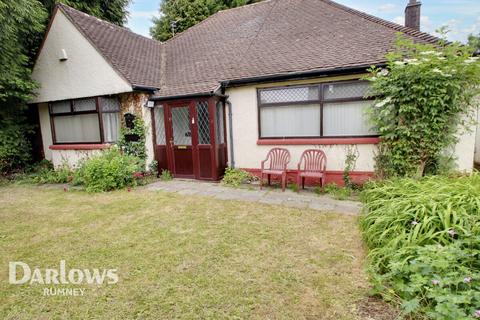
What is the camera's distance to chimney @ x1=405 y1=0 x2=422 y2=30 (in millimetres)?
7332

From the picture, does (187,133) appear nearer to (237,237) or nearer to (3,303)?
(237,237)

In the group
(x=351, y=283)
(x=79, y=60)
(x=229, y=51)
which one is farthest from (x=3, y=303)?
(x=229, y=51)

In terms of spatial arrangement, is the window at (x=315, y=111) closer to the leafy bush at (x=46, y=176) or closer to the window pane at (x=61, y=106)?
the leafy bush at (x=46, y=176)

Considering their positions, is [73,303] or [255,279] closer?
[73,303]

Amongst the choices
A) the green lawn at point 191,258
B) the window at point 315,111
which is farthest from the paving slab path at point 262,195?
the window at point 315,111

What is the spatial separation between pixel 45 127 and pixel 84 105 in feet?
9.37

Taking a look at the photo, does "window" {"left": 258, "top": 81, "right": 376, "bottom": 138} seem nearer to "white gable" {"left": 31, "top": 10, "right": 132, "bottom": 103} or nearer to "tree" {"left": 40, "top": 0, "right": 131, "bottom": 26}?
"white gable" {"left": 31, "top": 10, "right": 132, "bottom": 103}

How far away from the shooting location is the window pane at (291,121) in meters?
6.66

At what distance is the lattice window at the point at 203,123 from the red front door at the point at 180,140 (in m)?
0.27

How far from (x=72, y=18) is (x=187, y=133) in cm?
519

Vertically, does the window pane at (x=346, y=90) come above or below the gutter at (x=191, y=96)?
below

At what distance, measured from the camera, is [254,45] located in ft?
27.7

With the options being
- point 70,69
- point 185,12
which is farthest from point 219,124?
point 185,12

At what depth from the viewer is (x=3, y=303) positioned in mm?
2629
